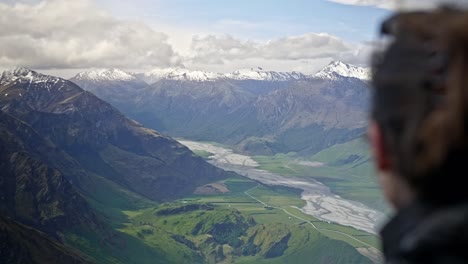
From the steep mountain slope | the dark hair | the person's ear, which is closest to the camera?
the dark hair

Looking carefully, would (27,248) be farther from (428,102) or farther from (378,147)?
(428,102)

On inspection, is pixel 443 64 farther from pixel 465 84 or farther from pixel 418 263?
pixel 418 263

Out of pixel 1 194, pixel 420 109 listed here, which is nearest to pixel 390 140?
pixel 420 109

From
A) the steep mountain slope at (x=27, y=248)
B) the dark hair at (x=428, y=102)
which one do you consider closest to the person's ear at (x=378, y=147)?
the dark hair at (x=428, y=102)

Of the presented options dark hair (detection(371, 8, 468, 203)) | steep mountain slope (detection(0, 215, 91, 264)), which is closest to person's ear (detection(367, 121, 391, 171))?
dark hair (detection(371, 8, 468, 203))

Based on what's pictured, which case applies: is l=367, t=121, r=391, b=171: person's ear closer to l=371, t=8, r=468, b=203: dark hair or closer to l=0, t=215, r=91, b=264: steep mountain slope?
l=371, t=8, r=468, b=203: dark hair

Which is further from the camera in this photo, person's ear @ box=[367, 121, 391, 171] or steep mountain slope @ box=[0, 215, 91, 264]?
steep mountain slope @ box=[0, 215, 91, 264]

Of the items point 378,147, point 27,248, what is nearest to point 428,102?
point 378,147
